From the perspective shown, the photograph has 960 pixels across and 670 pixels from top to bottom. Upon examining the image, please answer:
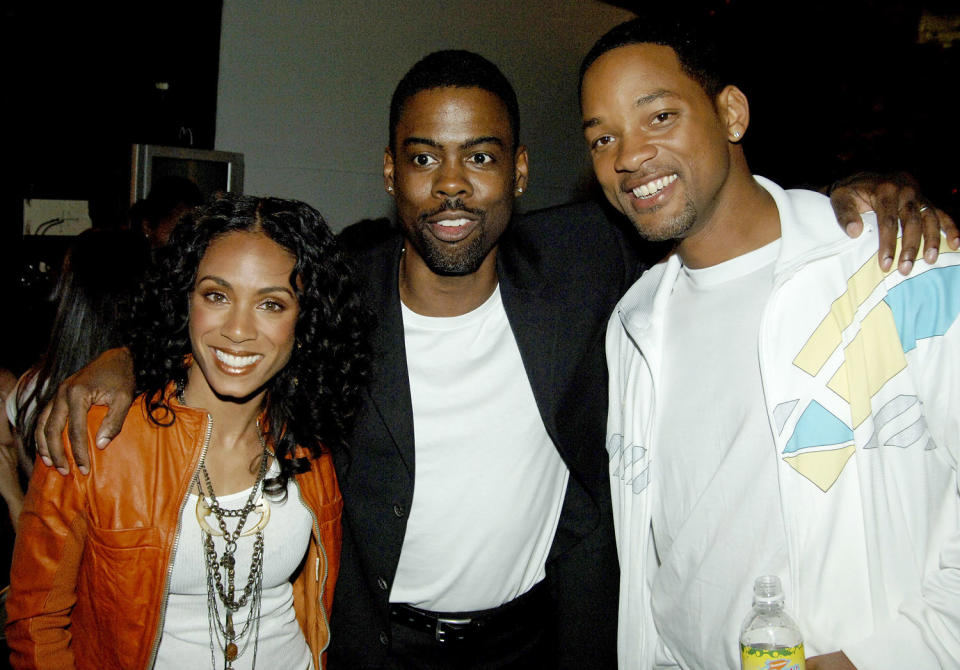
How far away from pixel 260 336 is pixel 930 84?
18.5ft

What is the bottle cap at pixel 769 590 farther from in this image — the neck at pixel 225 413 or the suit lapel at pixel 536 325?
the neck at pixel 225 413

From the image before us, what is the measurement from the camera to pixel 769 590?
1387 millimetres

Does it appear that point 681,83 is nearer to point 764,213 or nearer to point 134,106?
point 764,213

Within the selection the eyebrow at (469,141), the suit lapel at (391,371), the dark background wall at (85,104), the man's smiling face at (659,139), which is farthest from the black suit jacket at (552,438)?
the dark background wall at (85,104)

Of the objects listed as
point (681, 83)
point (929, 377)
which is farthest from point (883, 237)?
point (681, 83)

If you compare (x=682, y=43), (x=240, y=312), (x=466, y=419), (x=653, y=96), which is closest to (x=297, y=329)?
(x=240, y=312)

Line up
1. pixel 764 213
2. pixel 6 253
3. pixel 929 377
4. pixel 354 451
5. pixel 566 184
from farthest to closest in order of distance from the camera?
pixel 566 184 < pixel 6 253 < pixel 354 451 < pixel 764 213 < pixel 929 377

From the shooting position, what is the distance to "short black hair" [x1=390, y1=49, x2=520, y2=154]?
2.05 meters

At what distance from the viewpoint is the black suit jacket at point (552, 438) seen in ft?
6.59

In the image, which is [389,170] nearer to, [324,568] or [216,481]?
[216,481]

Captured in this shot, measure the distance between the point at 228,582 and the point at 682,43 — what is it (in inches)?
66.1

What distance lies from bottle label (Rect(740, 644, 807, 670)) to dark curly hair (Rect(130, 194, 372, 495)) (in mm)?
1123

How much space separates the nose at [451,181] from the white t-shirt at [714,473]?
2.09ft

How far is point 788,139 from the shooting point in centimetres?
482
